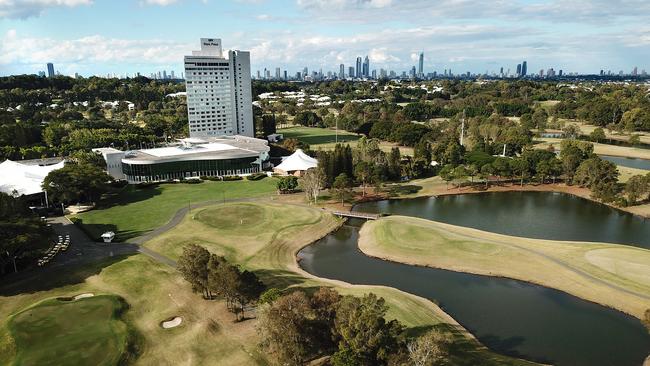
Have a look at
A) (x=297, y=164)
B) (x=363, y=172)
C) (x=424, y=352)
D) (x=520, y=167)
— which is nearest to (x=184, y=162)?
(x=297, y=164)

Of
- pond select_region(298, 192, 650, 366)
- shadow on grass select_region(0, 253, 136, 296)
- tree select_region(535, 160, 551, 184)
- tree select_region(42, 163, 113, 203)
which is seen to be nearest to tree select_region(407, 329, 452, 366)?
pond select_region(298, 192, 650, 366)

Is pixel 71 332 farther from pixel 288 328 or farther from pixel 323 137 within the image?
pixel 323 137

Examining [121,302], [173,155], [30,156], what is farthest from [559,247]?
[30,156]

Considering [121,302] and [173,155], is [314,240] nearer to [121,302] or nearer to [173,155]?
[121,302]

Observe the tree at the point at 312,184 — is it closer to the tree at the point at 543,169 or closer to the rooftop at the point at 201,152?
the rooftop at the point at 201,152

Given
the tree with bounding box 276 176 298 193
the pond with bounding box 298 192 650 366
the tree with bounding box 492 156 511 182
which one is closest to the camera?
the pond with bounding box 298 192 650 366

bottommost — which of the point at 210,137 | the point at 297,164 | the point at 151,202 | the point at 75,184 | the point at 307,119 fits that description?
the point at 151,202

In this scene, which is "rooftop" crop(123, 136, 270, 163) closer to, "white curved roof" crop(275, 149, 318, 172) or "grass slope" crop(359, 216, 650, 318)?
"white curved roof" crop(275, 149, 318, 172)
